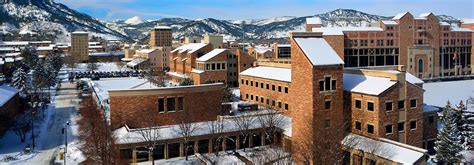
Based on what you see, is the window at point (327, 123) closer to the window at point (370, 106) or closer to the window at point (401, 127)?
the window at point (370, 106)

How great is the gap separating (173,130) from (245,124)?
6.29m

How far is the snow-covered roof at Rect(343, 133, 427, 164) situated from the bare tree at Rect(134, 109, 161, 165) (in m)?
14.8

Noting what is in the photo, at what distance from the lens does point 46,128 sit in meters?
47.7

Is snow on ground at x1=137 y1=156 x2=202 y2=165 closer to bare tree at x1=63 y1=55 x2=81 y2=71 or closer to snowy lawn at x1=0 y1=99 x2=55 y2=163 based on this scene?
snowy lawn at x1=0 y1=99 x2=55 y2=163

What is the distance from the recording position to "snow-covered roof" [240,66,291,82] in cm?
4660

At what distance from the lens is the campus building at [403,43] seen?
292 feet

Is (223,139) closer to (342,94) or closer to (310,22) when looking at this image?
(342,94)

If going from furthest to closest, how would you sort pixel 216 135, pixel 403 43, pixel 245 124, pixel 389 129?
pixel 403 43, pixel 245 124, pixel 216 135, pixel 389 129

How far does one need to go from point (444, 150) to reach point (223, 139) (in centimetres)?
1739

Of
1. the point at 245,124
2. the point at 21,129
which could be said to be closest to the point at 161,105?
the point at 245,124

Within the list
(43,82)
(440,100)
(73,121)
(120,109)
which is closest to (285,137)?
(120,109)

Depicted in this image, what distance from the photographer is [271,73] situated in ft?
164

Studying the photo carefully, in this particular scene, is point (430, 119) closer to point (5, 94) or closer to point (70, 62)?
point (5, 94)

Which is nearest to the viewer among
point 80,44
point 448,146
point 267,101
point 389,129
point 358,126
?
point 448,146
